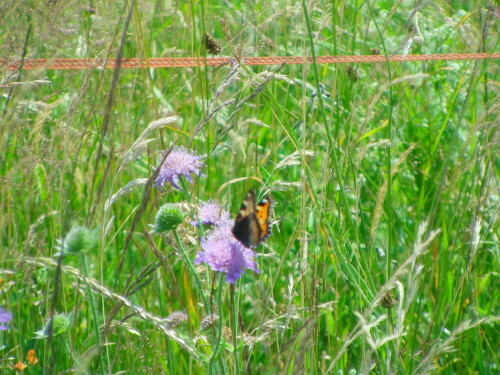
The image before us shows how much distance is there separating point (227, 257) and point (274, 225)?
888 millimetres

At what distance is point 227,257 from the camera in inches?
46.1

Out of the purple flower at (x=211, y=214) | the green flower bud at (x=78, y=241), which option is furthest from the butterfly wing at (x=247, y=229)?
the green flower bud at (x=78, y=241)

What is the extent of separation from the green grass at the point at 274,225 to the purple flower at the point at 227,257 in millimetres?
31

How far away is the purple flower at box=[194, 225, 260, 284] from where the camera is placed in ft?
3.81

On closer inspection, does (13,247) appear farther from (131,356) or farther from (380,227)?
(380,227)

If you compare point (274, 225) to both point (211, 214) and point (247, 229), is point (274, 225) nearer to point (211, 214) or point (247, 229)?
point (211, 214)

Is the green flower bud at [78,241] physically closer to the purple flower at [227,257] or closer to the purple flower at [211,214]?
the purple flower at [227,257]

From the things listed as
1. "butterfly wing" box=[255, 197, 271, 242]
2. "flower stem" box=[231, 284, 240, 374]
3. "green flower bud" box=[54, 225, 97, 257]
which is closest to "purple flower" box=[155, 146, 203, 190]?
"butterfly wing" box=[255, 197, 271, 242]

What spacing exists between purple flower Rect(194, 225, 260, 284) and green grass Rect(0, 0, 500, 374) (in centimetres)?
3

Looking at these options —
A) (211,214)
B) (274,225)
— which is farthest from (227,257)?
(274,225)

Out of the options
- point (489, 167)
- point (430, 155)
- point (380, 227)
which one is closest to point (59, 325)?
point (489, 167)

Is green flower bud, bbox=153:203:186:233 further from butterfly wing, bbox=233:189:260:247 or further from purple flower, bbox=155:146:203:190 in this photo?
purple flower, bbox=155:146:203:190

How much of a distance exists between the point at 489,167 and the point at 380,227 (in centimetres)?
61

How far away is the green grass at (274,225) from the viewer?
4.34ft
